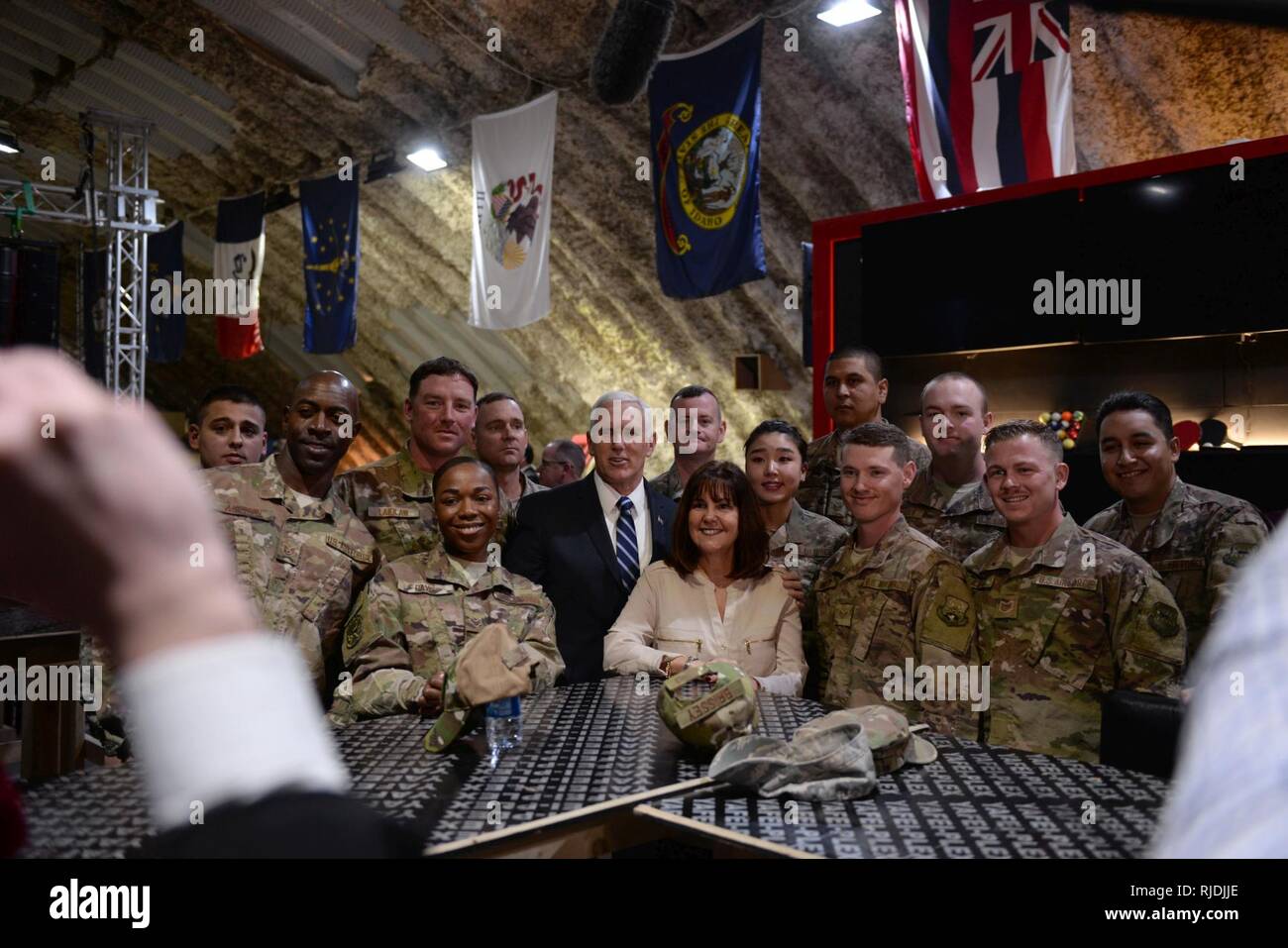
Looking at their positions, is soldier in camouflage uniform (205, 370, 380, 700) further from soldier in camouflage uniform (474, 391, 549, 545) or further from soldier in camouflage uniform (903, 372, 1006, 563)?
soldier in camouflage uniform (903, 372, 1006, 563)

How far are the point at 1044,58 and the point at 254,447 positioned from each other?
466 cm

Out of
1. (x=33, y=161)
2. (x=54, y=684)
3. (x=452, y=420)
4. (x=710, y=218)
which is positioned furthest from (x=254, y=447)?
(x=33, y=161)

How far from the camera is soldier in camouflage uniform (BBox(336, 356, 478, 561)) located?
4.05m

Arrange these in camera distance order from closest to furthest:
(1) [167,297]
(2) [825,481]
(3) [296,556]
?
(3) [296,556]
(2) [825,481]
(1) [167,297]

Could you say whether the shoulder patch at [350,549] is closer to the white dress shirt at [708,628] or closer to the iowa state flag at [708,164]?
the white dress shirt at [708,628]

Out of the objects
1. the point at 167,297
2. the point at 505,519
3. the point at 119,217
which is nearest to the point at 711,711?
the point at 505,519

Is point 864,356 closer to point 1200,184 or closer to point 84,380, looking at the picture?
point 1200,184

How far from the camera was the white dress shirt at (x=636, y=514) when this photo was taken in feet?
13.2

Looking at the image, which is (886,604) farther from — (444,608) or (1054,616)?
(444,608)

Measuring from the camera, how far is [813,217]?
9.24 m

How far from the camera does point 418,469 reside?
4234 mm

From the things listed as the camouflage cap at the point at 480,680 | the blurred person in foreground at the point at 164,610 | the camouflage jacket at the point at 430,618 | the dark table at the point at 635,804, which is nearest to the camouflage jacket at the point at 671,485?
the camouflage jacket at the point at 430,618

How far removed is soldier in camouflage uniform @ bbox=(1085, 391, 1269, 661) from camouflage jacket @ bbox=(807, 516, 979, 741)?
32.7 inches

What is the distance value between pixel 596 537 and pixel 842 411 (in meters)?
1.49
